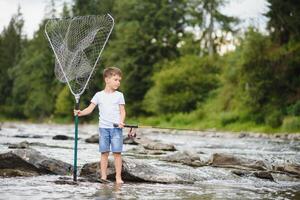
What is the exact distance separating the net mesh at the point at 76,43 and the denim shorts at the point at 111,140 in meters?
0.93

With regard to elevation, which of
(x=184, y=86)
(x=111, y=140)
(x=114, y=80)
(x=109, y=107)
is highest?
(x=184, y=86)

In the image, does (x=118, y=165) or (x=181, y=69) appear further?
(x=181, y=69)

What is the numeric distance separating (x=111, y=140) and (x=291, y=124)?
23.7 m

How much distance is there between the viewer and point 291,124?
3114cm

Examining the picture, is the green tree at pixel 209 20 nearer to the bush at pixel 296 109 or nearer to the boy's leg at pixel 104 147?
the bush at pixel 296 109

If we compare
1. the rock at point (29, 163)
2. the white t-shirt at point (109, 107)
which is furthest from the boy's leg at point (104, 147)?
the rock at point (29, 163)

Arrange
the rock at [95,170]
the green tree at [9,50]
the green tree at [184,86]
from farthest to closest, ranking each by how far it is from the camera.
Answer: the green tree at [9,50], the green tree at [184,86], the rock at [95,170]

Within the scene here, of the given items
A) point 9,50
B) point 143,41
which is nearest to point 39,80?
point 9,50

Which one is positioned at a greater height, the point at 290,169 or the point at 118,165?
the point at 118,165

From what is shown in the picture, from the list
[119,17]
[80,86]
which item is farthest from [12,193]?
[119,17]

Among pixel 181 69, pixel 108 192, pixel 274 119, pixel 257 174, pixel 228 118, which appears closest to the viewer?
pixel 108 192

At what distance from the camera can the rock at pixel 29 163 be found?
9930mm

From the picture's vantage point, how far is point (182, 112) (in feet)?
163

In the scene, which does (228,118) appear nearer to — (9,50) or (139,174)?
(139,174)
